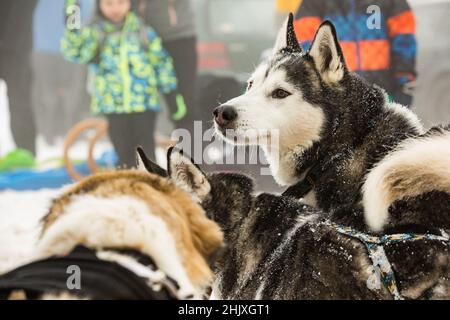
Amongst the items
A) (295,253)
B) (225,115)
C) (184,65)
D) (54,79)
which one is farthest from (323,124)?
(54,79)

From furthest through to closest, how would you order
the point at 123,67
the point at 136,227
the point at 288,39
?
the point at 123,67
the point at 288,39
the point at 136,227

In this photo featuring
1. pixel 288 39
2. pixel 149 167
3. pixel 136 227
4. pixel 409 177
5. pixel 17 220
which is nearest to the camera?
pixel 136 227

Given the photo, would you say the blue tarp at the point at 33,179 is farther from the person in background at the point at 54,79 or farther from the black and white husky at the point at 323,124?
the black and white husky at the point at 323,124

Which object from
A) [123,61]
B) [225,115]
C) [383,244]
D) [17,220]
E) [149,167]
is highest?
[123,61]

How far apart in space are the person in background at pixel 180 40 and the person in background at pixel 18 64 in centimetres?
34

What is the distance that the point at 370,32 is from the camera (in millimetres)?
1306

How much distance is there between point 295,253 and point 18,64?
39.2 inches

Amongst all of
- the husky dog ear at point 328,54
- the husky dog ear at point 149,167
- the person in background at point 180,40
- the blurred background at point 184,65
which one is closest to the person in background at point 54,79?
the blurred background at point 184,65

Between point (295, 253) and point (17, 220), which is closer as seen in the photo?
point (295, 253)

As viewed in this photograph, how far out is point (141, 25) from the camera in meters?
1.41

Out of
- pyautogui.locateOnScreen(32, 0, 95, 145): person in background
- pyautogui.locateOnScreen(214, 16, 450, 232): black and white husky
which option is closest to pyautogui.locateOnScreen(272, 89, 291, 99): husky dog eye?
pyautogui.locateOnScreen(214, 16, 450, 232): black and white husky

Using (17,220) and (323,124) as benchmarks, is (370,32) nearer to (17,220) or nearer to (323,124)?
(323,124)

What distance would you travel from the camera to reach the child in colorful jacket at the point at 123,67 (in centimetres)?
139

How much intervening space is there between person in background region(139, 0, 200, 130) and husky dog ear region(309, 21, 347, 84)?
1.18ft
